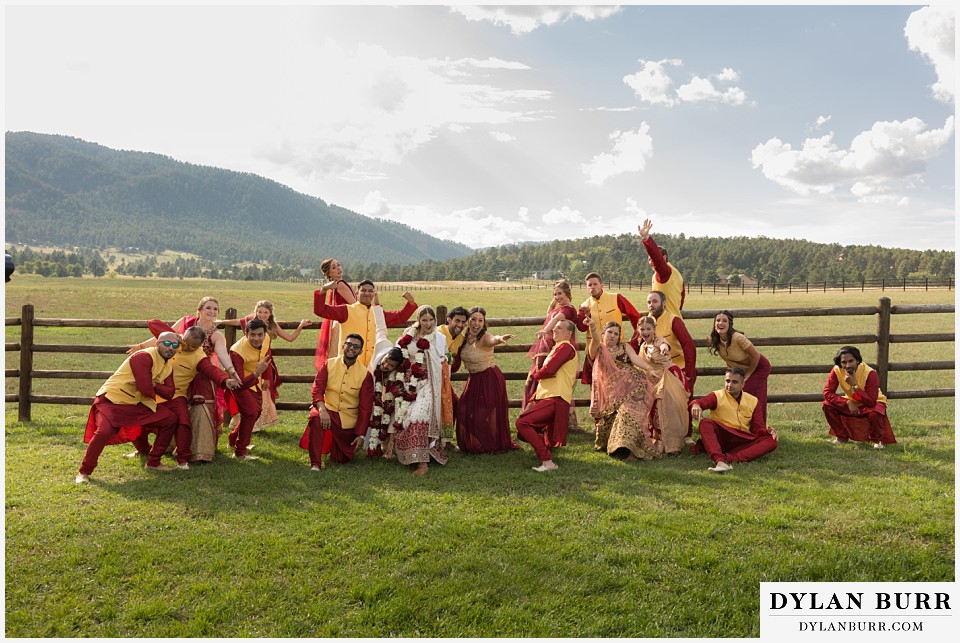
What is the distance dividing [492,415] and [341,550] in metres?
3.20

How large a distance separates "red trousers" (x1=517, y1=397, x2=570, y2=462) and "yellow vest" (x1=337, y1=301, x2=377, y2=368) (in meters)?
2.14

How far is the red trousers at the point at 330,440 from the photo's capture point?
7.52 m

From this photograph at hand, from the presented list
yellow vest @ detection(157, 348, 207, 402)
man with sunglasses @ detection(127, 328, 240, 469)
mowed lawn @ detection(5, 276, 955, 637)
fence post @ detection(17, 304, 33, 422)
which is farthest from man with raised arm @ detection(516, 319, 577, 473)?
fence post @ detection(17, 304, 33, 422)

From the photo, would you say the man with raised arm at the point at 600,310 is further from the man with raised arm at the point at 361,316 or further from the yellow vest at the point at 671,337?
the man with raised arm at the point at 361,316

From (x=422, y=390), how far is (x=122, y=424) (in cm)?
312

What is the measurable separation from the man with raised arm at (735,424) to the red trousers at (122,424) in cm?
573

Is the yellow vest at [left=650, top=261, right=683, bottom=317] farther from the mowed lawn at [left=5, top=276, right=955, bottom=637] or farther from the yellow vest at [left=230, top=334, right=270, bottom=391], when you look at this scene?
the yellow vest at [left=230, top=334, right=270, bottom=391]

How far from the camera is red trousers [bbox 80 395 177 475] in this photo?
23.2 ft

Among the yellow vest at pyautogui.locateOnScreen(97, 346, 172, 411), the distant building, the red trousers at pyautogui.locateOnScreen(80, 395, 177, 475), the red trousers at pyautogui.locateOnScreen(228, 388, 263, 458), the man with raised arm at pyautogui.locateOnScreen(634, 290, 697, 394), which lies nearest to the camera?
the red trousers at pyautogui.locateOnScreen(80, 395, 177, 475)

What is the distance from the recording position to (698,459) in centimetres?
787

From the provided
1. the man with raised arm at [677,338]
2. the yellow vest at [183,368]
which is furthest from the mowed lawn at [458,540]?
the man with raised arm at [677,338]

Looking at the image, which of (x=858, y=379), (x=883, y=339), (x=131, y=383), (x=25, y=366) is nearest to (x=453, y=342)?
(x=131, y=383)

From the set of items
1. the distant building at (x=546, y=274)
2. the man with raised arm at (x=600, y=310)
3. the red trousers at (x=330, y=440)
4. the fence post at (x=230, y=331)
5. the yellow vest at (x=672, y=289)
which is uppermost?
the distant building at (x=546, y=274)

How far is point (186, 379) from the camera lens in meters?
7.58
